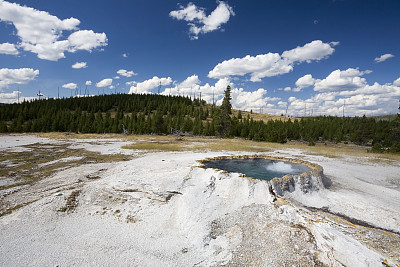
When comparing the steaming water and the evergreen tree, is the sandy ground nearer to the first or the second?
the steaming water

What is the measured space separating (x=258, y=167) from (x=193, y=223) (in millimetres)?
9421

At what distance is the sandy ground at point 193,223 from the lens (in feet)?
23.6

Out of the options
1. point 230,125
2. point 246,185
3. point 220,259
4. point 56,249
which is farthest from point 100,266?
point 230,125

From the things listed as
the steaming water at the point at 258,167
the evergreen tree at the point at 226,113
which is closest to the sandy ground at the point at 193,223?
the steaming water at the point at 258,167

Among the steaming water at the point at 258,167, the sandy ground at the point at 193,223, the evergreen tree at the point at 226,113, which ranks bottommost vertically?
the sandy ground at the point at 193,223

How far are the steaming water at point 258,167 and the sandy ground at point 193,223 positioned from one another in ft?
9.40

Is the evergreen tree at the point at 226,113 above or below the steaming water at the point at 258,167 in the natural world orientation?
above

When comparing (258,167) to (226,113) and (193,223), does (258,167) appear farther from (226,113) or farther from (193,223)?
(226,113)

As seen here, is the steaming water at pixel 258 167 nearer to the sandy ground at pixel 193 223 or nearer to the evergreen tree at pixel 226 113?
the sandy ground at pixel 193 223

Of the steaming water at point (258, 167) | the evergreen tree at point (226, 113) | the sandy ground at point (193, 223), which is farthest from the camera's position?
the evergreen tree at point (226, 113)

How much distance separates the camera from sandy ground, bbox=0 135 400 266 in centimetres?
721

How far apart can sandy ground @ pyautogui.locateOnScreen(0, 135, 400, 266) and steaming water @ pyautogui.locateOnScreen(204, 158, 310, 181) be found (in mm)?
2866

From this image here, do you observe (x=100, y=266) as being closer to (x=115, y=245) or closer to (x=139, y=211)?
(x=115, y=245)

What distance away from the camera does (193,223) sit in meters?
9.34
